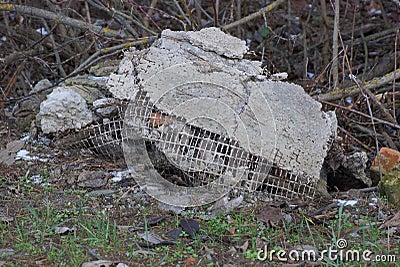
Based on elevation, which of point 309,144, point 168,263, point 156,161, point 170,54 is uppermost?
point 170,54

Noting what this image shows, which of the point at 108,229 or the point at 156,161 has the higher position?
the point at 156,161

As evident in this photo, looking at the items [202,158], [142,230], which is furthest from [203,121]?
[142,230]

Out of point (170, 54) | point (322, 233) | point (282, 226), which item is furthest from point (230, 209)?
point (170, 54)

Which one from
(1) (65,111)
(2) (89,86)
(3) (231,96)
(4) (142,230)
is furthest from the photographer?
(2) (89,86)

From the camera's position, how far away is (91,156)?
384 cm

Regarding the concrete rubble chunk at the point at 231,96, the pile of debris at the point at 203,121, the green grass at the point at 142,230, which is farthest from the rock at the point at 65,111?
the green grass at the point at 142,230

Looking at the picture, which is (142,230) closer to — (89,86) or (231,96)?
(231,96)

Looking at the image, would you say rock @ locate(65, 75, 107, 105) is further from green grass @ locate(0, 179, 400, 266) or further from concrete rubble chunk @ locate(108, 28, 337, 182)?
green grass @ locate(0, 179, 400, 266)

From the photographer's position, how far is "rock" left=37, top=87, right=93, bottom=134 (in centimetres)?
379

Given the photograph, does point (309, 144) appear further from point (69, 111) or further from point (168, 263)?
point (69, 111)

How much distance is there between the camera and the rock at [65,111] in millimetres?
3793

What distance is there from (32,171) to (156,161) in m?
0.80

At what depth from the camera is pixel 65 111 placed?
3.81m

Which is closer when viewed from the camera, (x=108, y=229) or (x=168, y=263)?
(x=168, y=263)
